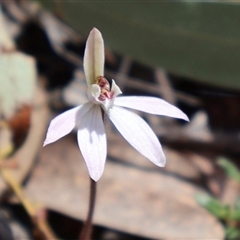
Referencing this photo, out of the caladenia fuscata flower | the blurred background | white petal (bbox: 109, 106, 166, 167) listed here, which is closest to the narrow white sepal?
the caladenia fuscata flower

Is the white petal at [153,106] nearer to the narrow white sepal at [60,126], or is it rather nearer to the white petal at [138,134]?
the white petal at [138,134]

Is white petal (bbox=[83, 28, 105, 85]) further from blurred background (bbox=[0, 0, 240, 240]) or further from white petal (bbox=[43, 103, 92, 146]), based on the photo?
blurred background (bbox=[0, 0, 240, 240])

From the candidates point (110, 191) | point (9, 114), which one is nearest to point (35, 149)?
point (9, 114)

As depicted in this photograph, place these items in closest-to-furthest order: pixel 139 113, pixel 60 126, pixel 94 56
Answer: pixel 60 126 → pixel 94 56 → pixel 139 113

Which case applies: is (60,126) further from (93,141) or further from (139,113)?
(139,113)

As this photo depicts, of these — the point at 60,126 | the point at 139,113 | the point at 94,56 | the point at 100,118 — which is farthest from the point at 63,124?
the point at 139,113
